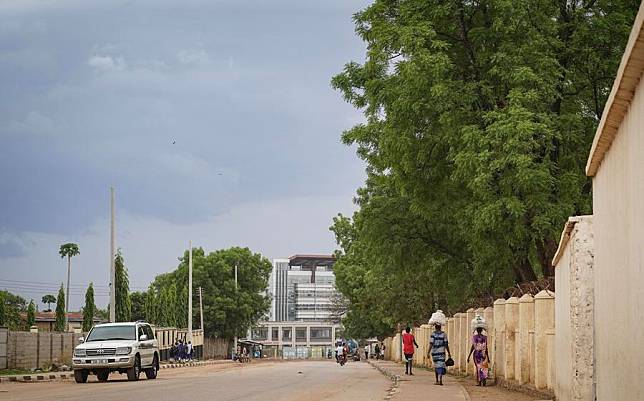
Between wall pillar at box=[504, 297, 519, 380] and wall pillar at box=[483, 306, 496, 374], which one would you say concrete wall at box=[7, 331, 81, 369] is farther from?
wall pillar at box=[504, 297, 519, 380]

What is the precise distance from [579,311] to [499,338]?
38.3ft

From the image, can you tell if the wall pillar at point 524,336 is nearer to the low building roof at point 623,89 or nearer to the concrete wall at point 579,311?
the concrete wall at point 579,311

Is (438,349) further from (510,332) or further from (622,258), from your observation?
(622,258)

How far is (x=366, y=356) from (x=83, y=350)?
7057 centimetres

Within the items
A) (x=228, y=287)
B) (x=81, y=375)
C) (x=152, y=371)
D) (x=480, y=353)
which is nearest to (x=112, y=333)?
(x=81, y=375)

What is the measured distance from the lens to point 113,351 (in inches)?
1139

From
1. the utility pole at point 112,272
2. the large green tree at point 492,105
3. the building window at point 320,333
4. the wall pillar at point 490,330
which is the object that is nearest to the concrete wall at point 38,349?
the utility pole at point 112,272

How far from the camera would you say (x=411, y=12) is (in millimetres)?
27406

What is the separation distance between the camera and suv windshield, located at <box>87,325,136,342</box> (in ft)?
98.1

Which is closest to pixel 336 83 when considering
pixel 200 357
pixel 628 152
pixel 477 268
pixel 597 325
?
pixel 477 268

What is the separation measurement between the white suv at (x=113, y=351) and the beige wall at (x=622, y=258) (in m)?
19.9

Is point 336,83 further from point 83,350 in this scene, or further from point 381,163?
point 83,350

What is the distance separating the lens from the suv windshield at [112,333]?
29891 mm

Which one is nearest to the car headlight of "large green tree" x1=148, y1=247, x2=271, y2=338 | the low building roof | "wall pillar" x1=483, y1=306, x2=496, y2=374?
"wall pillar" x1=483, y1=306, x2=496, y2=374
